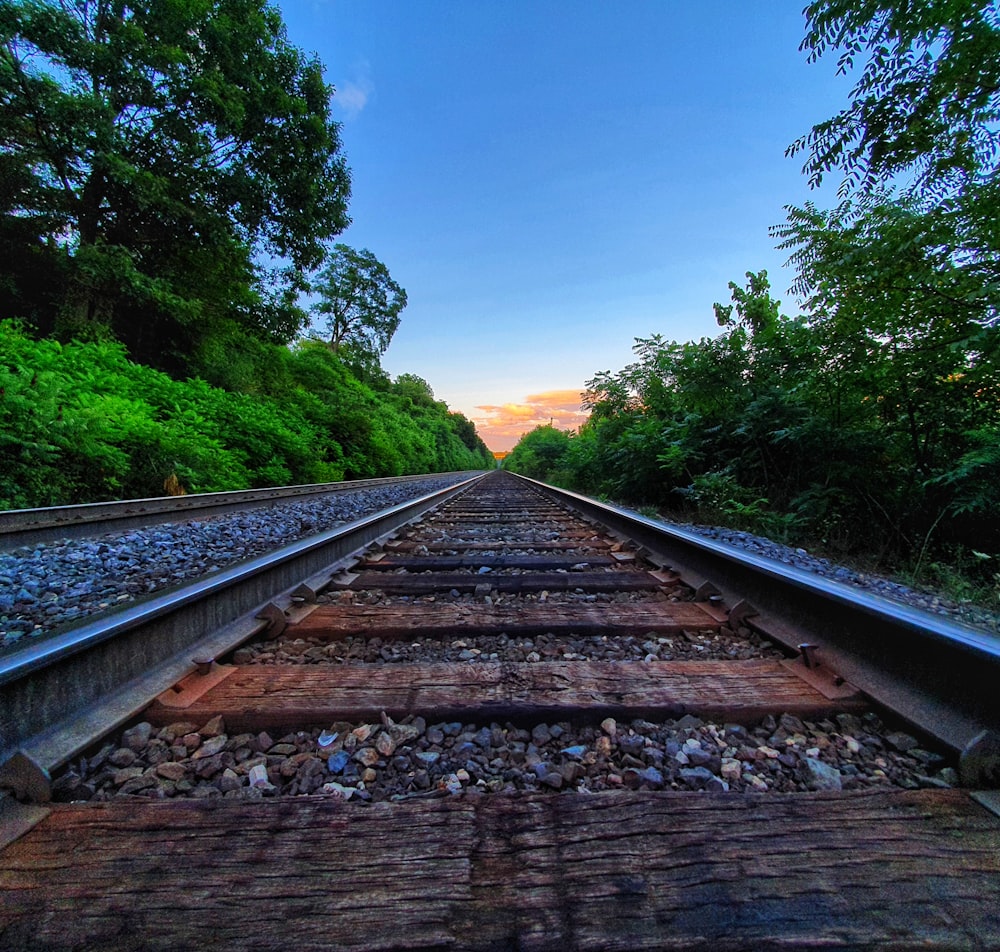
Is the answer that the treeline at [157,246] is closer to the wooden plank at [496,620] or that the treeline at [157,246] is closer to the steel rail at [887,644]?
the wooden plank at [496,620]

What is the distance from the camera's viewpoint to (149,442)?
6.73 metres

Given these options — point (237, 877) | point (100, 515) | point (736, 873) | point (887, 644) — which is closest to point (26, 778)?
point (237, 877)

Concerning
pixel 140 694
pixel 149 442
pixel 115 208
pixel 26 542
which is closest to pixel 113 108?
pixel 115 208

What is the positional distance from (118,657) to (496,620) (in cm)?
122

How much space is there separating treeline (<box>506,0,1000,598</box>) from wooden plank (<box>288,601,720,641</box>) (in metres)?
2.66

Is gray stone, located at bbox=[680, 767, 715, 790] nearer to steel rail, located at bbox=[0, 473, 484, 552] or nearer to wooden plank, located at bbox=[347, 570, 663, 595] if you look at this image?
wooden plank, located at bbox=[347, 570, 663, 595]

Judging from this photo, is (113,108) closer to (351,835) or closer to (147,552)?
(147,552)

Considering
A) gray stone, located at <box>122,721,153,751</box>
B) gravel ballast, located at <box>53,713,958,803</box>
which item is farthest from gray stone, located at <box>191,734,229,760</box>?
gray stone, located at <box>122,721,153,751</box>

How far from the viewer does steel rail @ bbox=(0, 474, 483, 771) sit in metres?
1.00

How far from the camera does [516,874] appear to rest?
70cm

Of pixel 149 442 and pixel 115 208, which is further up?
pixel 115 208

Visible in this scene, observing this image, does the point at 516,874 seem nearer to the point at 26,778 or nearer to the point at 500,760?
the point at 500,760

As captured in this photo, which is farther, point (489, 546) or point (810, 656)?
point (489, 546)

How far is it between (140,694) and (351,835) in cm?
86
